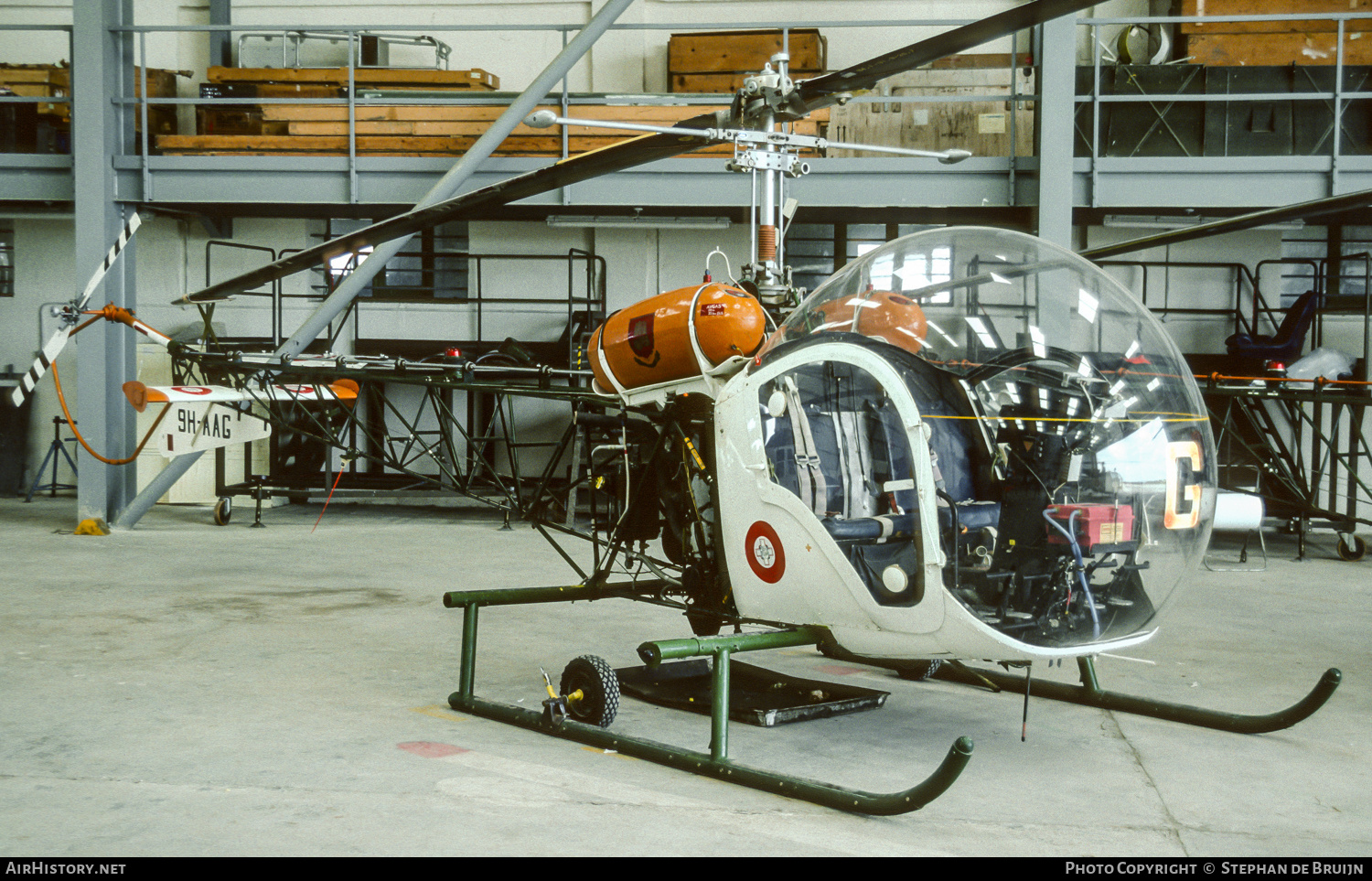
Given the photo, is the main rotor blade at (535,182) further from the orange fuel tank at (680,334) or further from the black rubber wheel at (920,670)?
the black rubber wheel at (920,670)

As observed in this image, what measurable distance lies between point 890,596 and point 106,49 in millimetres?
9635

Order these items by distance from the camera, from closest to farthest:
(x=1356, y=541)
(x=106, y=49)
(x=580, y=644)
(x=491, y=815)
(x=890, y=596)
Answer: (x=491, y=815)
(x=890, y=596)
(x=580, y=644)
(x=1356, y=541)
(x=106, y=49)

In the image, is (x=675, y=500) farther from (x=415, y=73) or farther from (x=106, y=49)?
(x=106, y=49)

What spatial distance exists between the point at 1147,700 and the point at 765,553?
173cm

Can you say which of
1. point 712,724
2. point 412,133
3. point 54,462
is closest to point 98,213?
point 412,133

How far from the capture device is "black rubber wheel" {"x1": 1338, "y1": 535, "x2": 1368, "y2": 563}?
917cm

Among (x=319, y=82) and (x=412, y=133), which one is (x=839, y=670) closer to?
(x=412, y=133)

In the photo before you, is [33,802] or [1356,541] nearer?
[33,802]

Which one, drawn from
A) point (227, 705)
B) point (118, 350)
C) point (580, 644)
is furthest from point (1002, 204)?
point (118, 350)

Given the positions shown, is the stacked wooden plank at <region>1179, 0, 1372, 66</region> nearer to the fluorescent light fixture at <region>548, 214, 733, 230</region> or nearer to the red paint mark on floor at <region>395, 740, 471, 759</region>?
the fluorescent light fixture at <region>548, 214, 733, 230</region>

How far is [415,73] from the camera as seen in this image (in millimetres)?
10844

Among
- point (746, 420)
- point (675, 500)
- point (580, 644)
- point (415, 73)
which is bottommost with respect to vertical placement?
point (580, 644)

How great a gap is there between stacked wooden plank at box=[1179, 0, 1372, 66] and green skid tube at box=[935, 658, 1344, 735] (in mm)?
7839

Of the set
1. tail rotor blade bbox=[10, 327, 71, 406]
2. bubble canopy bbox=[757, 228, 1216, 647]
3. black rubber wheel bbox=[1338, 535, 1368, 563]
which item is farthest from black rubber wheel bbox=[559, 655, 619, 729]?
black rubber wheel bbox=[1338, 535, 1368, 563]
